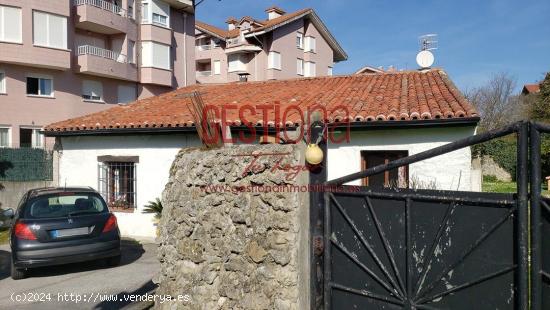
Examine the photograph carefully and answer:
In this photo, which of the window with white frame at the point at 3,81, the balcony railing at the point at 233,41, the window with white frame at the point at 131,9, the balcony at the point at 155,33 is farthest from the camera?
the balcony railing at the point at 233,41

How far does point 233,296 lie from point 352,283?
1.19 m

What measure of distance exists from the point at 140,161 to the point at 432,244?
375 inches

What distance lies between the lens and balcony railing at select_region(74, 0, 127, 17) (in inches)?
918

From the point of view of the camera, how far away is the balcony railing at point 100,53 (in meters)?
23.4

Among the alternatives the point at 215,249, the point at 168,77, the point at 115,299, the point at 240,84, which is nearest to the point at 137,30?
the point at 168,77

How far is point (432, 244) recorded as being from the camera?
2.92 m

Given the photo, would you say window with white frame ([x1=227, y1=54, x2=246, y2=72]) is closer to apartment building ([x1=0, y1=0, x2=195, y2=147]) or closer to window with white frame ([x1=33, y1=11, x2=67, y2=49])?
apartment building ([x1=0, y1=0, x2=195, y2=147])

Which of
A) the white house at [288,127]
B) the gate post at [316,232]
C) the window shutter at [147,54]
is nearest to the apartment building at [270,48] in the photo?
the window shutter at [147,54]

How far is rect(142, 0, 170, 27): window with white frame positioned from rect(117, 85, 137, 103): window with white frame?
453 centimetres

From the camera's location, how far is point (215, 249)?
13.5 ft

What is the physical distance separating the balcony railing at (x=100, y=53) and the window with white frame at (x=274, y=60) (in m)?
11.7

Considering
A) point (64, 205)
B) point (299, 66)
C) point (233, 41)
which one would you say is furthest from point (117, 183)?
point (233, 41)

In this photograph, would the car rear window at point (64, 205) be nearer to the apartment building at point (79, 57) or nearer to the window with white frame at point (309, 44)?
the apartment building at point (79, 57)

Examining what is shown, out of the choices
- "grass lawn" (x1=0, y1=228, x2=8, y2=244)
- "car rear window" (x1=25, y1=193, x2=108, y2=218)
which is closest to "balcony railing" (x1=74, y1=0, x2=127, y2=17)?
"grass lawn" (x1=0, y1=228, x2=8, y2=244)
